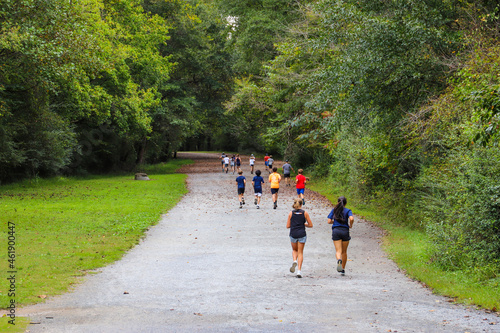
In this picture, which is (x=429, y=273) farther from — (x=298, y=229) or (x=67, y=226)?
(x=67, y=226)

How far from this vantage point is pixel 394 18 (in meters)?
13.4

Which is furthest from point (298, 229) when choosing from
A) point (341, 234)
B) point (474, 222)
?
point (474, 222)

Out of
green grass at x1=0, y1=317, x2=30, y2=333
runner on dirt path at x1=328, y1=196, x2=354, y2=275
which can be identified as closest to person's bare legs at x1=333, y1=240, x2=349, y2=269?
runner on dirt path at x1=328, y1=196, x2=354, y2=275

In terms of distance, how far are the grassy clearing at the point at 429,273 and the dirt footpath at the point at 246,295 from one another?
30cm

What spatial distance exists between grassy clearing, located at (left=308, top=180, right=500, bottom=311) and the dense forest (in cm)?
33

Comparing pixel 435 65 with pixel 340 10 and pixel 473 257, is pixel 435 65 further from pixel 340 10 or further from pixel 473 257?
pixel 473 257

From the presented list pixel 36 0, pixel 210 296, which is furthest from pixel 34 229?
pixel 210 296

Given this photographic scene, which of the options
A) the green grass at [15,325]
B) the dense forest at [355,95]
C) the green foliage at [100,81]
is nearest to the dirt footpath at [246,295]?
the green grass at [15,325]

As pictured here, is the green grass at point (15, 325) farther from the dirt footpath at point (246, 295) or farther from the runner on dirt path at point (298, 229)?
the runner on dirt path at point (298, 229)

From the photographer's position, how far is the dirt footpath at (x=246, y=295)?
6.06 m

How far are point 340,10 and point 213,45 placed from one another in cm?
3591

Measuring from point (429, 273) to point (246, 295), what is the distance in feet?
13.1

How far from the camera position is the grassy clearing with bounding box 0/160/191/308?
28.6 ft

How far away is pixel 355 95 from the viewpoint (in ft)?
45.4
